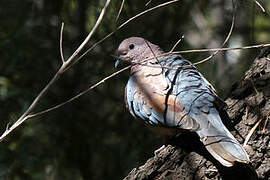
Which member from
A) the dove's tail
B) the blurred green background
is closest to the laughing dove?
the dove's tail

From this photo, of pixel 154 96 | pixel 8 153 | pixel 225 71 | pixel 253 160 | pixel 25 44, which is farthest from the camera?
pixel 225 71

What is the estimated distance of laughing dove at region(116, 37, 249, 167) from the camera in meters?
3.17

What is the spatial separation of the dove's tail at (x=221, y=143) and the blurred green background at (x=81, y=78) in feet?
6.59

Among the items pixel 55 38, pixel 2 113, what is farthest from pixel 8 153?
pixel 55 38

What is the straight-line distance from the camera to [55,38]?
612 centimetres

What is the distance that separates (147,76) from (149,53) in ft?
2.77

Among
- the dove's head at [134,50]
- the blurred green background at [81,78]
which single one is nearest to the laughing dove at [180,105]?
the dove's head at [134,50]

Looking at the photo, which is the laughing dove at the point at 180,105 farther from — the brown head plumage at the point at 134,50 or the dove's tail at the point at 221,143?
the brown head plumage at the point at 134,50

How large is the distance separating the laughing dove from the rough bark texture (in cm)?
8

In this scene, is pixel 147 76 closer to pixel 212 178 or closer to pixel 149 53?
pixel 149 53

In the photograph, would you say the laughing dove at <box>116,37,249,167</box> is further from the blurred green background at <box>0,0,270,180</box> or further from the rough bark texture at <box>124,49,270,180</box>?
the blurred green background at <box>0,0,270,180</box>

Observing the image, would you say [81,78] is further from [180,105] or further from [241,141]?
[241,141]

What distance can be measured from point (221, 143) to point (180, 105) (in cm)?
59

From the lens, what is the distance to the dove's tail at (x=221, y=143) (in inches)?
118
